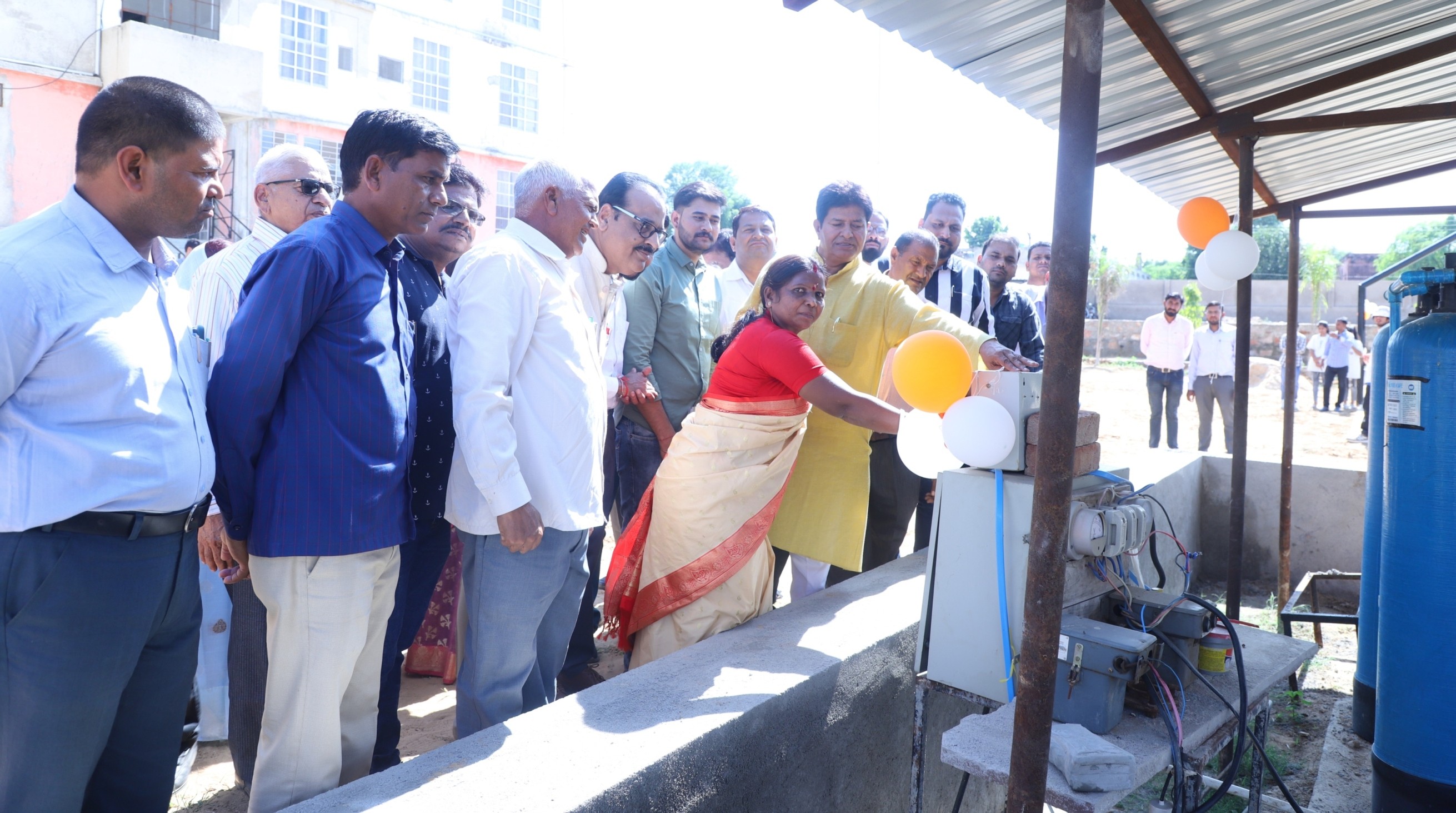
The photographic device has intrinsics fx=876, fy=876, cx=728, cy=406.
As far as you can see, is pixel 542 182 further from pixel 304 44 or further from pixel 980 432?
pixel 304 44

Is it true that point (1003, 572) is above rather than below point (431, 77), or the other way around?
below

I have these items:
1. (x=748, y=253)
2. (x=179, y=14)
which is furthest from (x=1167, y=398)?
(x=179, y=14)

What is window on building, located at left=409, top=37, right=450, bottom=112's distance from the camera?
18781 millimetres

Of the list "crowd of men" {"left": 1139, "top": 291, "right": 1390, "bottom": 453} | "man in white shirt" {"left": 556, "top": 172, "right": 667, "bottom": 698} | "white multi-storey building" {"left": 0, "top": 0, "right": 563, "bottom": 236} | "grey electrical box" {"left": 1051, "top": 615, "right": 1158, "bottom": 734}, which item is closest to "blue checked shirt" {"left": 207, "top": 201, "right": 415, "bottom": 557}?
"man in white shirt" {"left": 556, "top": 172, "right": 667, "bottom": 698}

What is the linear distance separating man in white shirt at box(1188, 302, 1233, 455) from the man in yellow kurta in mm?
7321

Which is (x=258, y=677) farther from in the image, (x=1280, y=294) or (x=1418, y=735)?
(x=1280, y=294)

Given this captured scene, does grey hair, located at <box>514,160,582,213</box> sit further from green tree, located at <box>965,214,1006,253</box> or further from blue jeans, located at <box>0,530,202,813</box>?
green tree, located at <box>965,214,1006,253</box>

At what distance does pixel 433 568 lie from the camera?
8.57ft

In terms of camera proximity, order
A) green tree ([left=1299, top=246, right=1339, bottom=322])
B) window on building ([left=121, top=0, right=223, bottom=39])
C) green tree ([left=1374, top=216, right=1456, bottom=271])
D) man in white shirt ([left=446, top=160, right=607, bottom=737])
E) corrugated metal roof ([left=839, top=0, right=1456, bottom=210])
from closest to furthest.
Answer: man in white shirt ([left=446, top=160, right=607, bottom=737]) → corrugated metal roof ([left=839, top=0, right=1456, bottom=210]) → window on building ([left=121, top=0, right=223, bottom=39]) → green tree ([left=1299, top=246, right=1339, bottom=322]) → green tree ([left=1374, top=216, right=1456, bottom=271])

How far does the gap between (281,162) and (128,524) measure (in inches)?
67.8

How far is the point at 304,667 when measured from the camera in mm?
1832

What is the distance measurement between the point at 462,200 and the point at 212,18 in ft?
54.5

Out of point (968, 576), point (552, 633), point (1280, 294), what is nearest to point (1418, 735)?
point (968, 576)

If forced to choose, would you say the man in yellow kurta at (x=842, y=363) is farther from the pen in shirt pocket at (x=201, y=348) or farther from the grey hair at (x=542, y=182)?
the pen in shirt pocket at (x=201, y=348)
